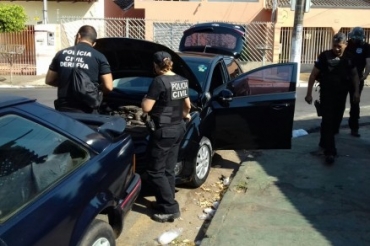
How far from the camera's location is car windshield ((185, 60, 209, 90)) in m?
5.90

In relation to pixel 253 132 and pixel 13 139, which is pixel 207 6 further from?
pixel 13 139

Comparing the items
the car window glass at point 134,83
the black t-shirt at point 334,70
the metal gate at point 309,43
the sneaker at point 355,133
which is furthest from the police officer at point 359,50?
the metal gate at point 309,43

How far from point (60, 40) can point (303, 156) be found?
14.6m

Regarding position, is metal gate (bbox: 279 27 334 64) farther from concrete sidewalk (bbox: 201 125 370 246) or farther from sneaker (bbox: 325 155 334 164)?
sneaker (bbox: 325 155 334 164)

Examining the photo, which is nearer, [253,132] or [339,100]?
[253,132]

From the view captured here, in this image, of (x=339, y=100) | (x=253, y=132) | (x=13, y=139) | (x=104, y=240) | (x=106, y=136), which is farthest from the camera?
(x=339, y=100)

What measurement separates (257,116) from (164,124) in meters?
1.75

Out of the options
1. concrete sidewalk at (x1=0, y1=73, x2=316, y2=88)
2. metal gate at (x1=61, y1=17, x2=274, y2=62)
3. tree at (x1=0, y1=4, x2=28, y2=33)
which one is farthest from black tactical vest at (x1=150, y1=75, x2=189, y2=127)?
metal gate at (x1=61, y1=17, x2=274, y2=62)

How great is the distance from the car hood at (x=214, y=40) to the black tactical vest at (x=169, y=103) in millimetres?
4230

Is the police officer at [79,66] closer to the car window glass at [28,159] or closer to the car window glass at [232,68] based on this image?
the car window glass at [28,159]

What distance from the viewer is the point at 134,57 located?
570cm

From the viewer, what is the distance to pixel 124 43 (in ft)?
18.0

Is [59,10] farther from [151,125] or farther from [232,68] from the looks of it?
[151,125]

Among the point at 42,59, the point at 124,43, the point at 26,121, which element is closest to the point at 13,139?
the point at 26,121
